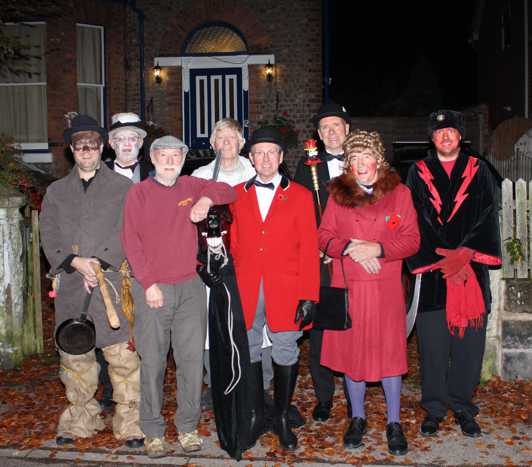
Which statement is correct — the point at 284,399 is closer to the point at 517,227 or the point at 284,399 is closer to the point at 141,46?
the point at 517,227

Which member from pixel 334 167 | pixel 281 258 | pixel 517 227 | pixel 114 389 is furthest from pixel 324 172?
pixel 114 389

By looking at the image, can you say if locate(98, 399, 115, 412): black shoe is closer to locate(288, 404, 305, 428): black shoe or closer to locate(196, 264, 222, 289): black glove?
locate(288, 404, 305, 428): black shoe

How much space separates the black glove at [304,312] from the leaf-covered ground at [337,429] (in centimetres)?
96

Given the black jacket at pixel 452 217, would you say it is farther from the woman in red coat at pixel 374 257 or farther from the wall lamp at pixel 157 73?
the wall lamp at pixel 157 73

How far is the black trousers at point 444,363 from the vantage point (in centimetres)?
534

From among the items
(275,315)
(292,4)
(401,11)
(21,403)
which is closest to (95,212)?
(275,315)

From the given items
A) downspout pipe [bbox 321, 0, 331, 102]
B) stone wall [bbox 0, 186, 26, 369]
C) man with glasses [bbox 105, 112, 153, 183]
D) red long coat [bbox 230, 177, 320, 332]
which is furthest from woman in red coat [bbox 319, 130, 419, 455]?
downspout pipe [bbox 321, 0, 331, 102]

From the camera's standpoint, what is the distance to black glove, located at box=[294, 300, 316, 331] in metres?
4.86

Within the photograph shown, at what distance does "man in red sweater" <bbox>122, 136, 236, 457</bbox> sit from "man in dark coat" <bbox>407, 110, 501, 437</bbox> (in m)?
1.55

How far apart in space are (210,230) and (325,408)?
193cm

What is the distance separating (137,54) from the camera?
1538 centimetres

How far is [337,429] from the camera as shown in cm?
548

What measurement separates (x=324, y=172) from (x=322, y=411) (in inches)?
76.4

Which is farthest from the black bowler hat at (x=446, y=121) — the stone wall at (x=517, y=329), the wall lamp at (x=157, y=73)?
the wall lamp at (x=157, y=73)
